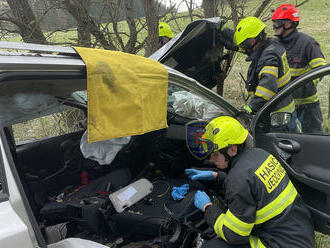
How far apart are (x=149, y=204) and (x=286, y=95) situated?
5.08 feet

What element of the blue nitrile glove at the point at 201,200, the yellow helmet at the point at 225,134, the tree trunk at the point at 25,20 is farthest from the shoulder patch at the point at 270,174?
the tree trunk at the point at 25,20

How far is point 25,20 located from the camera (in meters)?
5.38

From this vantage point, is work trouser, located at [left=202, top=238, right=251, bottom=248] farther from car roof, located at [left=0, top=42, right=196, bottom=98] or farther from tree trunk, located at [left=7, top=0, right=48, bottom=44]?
tree trunk, located at [left=7, top=0, right=48, bottom=44]

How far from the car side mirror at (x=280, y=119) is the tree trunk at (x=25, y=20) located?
4.38 metres

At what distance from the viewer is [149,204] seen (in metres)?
2.72

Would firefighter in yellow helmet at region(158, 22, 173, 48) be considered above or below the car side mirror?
above

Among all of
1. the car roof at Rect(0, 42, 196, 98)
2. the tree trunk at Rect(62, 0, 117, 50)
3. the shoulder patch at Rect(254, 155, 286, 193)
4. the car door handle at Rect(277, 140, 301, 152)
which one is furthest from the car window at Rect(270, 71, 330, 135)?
the tree trunk at Rect(62, 0, 117, 50)

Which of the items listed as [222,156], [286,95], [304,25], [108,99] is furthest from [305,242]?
[304,25]

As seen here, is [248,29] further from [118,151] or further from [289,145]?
[118,151]

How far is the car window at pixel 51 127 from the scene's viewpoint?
5.21 m

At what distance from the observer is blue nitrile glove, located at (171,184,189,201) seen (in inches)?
108

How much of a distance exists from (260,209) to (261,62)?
77.4 inches

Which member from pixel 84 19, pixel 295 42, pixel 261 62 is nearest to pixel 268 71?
pixel 261 62

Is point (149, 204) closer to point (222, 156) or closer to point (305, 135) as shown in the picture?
point (222, 156)
